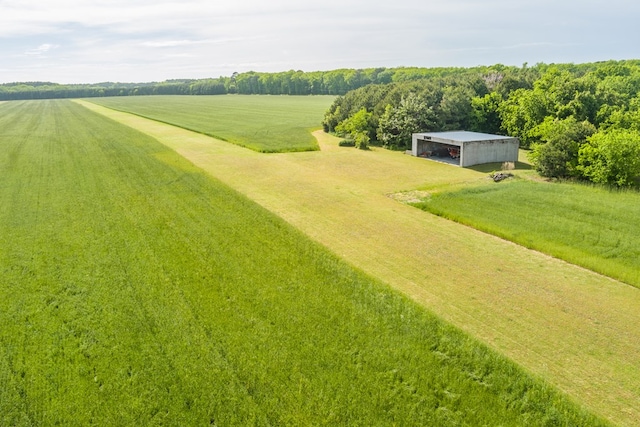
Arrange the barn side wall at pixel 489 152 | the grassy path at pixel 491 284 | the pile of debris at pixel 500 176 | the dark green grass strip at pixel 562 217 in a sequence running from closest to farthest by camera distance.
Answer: the grassy path at pixel 491 284, the dark green grass strip at pixel 562 217, the pile of debris at pixel 500 176, the barn side wall at pixel 489 152

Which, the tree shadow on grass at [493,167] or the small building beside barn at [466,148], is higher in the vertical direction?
the small building beside barn at [466,148]

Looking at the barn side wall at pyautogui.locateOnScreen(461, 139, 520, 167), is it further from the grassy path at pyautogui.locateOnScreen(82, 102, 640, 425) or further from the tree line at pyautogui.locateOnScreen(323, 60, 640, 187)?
the grassy path at pyautogui.locateOnScreen(82, 102, 640, 425)

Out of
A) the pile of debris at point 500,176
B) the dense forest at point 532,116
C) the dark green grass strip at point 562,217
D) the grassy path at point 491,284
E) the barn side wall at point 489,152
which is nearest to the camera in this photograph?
the grassy path at point 491,284

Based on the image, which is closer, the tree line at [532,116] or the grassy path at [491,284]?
the grassy path at [491,284]

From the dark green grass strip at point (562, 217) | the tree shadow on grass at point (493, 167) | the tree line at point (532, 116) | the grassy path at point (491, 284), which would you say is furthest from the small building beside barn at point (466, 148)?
the dark green grass strip at point (562, 217)

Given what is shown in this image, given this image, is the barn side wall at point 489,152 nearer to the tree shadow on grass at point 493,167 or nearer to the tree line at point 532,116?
the tree shadow on grass at point 493,167

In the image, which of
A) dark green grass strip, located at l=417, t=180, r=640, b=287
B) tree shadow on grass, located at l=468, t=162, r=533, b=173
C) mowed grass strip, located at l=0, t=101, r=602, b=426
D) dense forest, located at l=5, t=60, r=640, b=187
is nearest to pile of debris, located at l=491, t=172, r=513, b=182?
dark green grass strip, located at l=417, t=180, r=640, b=287

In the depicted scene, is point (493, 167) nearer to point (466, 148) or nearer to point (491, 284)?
point (466, 148)

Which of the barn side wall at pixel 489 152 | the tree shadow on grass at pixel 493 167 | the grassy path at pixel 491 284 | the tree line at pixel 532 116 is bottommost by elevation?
the grassy path at pixel 491 284
